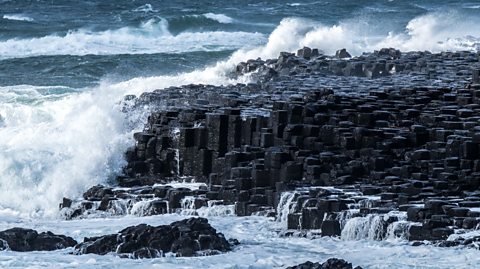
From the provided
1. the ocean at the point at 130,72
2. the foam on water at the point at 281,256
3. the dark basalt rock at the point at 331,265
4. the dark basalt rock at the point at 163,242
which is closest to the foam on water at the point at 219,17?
the ocean at the point at 130,72

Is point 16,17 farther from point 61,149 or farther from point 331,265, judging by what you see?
point 331,265

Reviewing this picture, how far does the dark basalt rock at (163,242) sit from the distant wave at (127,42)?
26.0m

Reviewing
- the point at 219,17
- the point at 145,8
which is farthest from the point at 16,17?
the point at 219,17

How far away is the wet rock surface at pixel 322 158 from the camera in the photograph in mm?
19281

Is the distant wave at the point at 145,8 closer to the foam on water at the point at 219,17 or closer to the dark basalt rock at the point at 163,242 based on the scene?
the foam on water at the point at 219,17

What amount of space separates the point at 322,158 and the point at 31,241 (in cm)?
467

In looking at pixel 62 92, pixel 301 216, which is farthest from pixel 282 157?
pixel 62 92

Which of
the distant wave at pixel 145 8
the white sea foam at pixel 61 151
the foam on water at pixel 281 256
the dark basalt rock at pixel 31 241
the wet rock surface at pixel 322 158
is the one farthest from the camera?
the distant wave at pixel 145 8

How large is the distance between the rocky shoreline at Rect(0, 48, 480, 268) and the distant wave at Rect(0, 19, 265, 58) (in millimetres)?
17515

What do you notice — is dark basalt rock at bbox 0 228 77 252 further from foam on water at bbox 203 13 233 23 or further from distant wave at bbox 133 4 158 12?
distant wave at bbox 133 4 158 12

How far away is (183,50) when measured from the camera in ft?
147

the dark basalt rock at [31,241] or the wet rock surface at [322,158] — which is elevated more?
the wet rock surface at [322,158]

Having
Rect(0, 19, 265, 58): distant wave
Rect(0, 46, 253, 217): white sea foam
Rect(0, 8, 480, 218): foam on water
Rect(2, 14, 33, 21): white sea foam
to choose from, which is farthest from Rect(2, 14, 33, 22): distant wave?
Rect(0, 46, 253, 217): white sea foam

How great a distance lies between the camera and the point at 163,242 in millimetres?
18219
